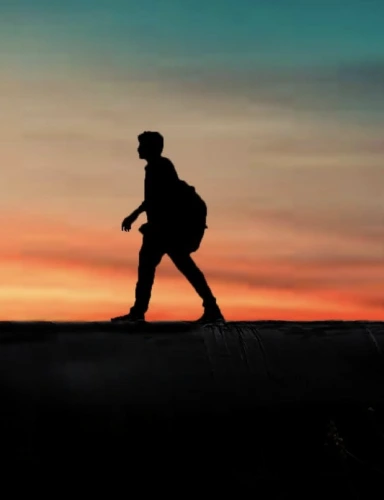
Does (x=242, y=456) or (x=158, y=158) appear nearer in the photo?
(x=242, y=456)

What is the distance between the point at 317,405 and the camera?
11172 millimetres

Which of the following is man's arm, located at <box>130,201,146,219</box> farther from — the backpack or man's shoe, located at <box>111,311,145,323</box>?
man's shoe, located at <box>111,311,145,323</box>

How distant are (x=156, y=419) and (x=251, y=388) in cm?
92

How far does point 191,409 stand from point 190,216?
2688 millimetres

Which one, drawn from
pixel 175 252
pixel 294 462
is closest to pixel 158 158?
pixel 175 252

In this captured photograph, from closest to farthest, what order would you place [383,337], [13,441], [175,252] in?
[13,441] < [383,337] < [175,252]

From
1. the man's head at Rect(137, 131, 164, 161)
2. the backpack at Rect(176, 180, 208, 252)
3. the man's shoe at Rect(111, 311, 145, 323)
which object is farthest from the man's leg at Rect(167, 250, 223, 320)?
the man's head at Rect(137, 131, 164, 161)

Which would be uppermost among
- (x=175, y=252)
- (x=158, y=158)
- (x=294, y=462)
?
(x=158, y=158)

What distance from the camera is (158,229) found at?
42.1 feet

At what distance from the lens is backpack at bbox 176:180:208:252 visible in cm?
1275

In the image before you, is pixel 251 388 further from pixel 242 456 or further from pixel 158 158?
pixel 158 158

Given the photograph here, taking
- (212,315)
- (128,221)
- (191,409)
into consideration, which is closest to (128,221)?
(128,221)

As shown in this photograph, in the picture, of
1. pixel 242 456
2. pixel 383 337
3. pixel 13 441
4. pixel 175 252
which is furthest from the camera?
pixel 175 252

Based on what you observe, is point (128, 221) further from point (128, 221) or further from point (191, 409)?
point (191, 409)
